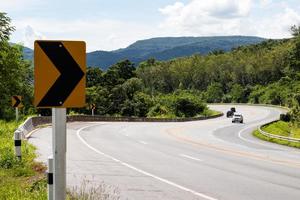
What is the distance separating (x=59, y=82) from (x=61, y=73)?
0.09m

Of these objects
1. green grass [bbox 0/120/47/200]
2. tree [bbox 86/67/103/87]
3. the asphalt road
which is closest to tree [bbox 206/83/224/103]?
tree [bbox 86/67/103/87]

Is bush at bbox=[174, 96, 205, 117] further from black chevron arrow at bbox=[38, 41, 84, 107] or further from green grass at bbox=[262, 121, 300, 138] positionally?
black chevron arrow at bbox=[38, 41, 84, 107]

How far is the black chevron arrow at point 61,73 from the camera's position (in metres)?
5.24

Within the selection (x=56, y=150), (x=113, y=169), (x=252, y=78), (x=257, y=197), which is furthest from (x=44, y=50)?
(x=252, y=78)

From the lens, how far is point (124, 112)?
10412 cm

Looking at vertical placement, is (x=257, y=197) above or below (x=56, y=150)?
below

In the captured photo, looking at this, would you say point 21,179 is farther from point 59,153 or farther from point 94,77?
point 94,77

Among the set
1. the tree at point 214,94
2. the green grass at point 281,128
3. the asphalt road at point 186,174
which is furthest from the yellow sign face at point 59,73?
the tree at point 214,94

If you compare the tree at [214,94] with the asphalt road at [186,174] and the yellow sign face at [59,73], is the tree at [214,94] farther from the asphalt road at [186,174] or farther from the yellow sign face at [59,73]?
the yellow sign face at [59,73]

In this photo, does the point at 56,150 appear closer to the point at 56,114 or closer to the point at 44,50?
the point at 56,114

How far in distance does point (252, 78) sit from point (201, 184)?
Result: 16483 cm

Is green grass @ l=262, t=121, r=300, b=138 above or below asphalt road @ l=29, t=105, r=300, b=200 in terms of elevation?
below

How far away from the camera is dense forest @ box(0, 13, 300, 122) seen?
227 ft

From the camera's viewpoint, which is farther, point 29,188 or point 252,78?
point 252,78
